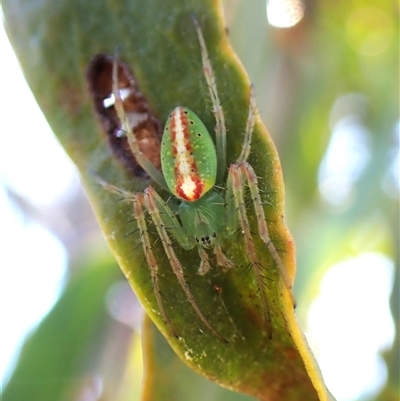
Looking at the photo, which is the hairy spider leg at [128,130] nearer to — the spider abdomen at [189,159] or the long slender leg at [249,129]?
the spider abdomen at [189,159]

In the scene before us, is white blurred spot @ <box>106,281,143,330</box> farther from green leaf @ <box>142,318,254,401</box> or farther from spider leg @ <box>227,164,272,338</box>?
green leaf @ <box>142,318,254,401</box>

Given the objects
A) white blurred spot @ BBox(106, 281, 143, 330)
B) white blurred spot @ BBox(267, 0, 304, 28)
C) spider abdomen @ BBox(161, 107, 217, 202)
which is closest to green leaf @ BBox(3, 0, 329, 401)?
spider abdomen @ BBox(161, 107, 217, 202)

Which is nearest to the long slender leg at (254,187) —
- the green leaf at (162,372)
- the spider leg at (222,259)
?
the spider leg at (222,259)

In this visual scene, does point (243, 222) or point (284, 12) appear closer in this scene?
point (243, 222)

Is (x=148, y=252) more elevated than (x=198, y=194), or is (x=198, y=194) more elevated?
(x=198, y=194)

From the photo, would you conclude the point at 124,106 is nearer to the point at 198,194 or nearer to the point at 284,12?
the point at 198,194

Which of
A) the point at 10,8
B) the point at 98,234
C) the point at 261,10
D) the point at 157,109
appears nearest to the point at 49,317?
the point at 98,234

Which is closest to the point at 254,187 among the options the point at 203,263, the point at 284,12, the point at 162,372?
the point at 203,263
